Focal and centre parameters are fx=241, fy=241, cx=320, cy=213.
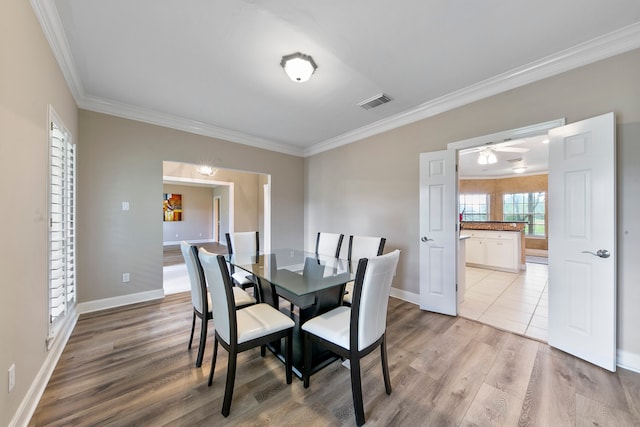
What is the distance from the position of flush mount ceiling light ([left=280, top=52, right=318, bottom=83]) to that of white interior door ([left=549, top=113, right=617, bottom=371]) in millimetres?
2350

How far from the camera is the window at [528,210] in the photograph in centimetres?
750

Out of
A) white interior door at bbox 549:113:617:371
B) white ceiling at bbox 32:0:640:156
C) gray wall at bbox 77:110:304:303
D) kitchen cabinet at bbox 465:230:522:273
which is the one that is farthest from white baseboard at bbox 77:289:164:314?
kitchen cabinet at bbox 465:230:522:273

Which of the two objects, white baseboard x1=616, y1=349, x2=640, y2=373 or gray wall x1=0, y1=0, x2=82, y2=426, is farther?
white baseboard x1=616, y1=349, x2=640, y2=373

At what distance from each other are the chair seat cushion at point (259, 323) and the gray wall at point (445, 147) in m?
2.34

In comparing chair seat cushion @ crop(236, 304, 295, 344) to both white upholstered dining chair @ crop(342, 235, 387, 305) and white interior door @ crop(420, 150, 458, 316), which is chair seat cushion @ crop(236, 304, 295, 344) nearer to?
white upholstered dining chair @ crop(342, 235, 387, 305)

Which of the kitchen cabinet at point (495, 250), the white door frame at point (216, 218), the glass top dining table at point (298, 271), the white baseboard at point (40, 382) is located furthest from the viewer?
the white door frame at point (216, 218)

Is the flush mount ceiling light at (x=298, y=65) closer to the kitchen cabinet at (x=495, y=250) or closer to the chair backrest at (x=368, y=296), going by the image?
the chair backrest at (x=368, y=296)

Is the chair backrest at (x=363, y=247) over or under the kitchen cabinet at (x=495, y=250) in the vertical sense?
over

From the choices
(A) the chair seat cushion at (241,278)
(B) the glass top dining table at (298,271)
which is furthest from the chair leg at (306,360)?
(A) the chair seat cushion at (241,278)

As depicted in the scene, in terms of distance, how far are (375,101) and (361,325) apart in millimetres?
2707

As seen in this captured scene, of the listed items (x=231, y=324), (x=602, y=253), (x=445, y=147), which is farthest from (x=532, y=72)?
(x=231, y=324)

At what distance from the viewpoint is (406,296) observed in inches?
139

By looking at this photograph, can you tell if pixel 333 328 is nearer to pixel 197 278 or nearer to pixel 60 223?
→ pixel 197 278

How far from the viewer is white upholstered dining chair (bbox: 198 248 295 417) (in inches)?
60.3
